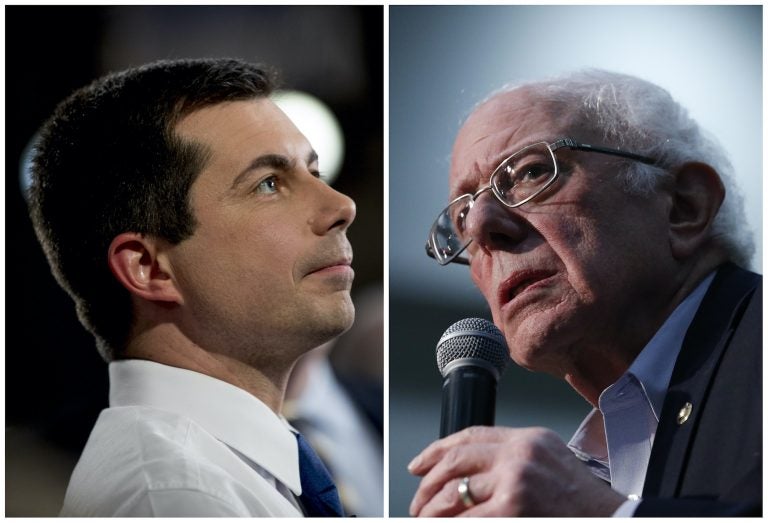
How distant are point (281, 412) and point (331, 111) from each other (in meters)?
0.95

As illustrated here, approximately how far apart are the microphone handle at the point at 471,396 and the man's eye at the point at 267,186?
78cm

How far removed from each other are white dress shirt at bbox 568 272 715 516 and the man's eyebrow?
1162mm

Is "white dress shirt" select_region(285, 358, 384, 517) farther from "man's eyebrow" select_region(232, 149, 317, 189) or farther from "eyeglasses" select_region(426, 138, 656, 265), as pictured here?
"eyeglasses" select_region(426, 138, 656, 265)

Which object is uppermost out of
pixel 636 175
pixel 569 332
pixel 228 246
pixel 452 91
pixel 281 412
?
pixel 452 91

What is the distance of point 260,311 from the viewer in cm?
312

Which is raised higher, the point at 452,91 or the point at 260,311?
the point at 452,91

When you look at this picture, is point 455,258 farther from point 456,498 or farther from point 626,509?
point 626,509

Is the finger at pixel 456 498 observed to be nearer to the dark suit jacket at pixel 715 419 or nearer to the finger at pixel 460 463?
the finger at pixel 460 463

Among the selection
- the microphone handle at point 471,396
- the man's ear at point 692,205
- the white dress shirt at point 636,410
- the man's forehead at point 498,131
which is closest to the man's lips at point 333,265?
the man's forehead at point 498,131

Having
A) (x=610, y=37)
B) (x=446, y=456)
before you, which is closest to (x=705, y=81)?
(x=610, y=37)

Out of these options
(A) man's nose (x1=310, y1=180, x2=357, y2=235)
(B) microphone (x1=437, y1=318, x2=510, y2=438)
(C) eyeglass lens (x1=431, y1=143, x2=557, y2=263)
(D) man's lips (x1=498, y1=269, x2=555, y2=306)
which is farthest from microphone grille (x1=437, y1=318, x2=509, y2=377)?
(A) man's nose (x1=310, y1=180, x2=357, y2=235)

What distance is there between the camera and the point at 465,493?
2852mm

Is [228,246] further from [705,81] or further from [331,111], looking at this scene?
[705,81]

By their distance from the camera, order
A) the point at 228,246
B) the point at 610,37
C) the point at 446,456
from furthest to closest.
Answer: the point at 610,37, the point at 228,246, the point at 446,456
